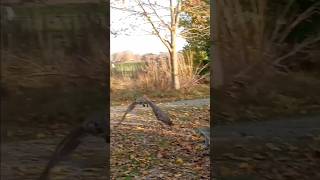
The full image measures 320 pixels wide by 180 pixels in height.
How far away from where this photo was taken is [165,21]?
4.52 meters

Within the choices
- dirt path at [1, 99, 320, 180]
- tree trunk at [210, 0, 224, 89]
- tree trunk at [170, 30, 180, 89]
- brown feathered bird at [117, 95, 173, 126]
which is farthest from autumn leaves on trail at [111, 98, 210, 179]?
tree trunk at [210, 0, 224, 89]

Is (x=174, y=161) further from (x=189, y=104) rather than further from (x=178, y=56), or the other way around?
(x=178, y=56)

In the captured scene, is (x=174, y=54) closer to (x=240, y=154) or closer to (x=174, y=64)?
(x=174, y=64)

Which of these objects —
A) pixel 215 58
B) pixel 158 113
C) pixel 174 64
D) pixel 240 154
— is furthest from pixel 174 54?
pixel 240 154

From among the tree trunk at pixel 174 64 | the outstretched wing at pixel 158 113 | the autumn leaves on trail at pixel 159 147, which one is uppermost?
the tree trunk at pixel 174 64

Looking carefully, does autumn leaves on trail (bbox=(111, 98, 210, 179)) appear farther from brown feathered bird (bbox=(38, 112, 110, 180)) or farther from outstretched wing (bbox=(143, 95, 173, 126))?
brown feathered bird (bbox=(38, 112, 110, 180))

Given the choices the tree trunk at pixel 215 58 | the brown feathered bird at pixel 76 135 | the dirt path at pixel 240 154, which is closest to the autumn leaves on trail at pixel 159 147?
the dirt path at pixel 240 154

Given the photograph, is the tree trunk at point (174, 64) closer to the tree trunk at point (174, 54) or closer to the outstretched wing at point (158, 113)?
the tree trunk at point (174, 54)

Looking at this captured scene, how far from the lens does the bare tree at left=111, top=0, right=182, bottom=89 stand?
4.16 meters

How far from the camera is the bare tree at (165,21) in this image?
416 cm

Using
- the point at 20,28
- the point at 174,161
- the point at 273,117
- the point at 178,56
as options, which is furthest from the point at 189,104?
the point at 20,28

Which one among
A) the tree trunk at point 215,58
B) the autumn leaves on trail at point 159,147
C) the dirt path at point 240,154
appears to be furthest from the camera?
the autumn leaves on trail at point 159,147

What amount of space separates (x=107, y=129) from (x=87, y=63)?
0.42 metres

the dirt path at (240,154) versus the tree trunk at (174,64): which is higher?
the tree trunk at (174,64)
